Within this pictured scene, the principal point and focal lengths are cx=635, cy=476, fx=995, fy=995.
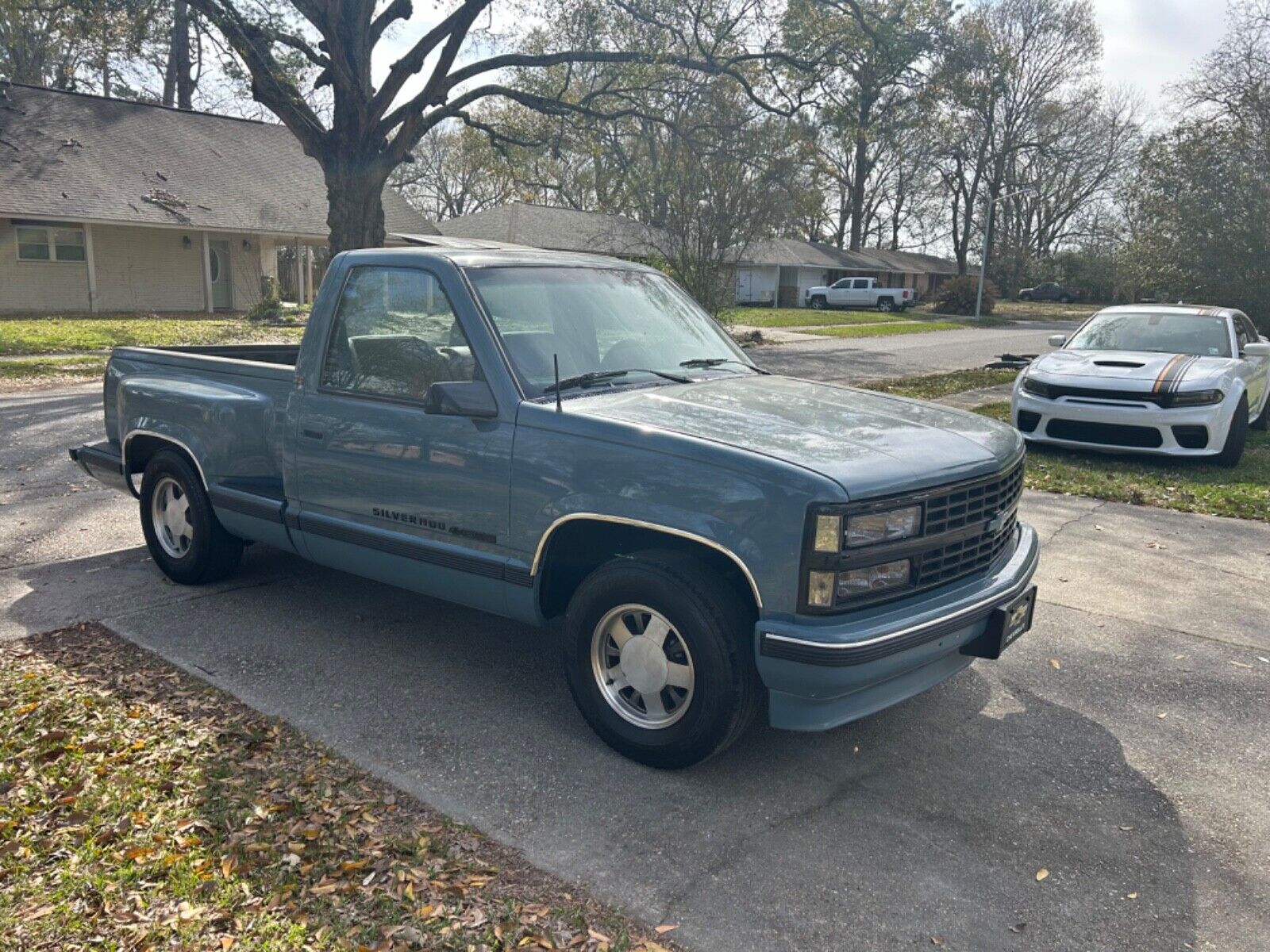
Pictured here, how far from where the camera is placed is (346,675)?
4.58 meters

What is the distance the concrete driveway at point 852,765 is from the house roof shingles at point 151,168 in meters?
24.2

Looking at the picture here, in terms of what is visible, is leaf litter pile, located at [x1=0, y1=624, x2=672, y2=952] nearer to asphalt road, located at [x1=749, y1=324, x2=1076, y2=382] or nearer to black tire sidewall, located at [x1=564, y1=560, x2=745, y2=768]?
black tire sidewall, located at [x1=564, y1=560, x2=745, y2=768]

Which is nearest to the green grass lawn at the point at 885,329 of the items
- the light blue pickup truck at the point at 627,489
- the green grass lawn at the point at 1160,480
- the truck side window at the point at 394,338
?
the green grass lawn at the point at 1160,480

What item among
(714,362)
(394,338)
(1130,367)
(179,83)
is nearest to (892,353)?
(1130,367)

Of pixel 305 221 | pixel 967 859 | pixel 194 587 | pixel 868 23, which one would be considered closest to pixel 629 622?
pixel 967 859

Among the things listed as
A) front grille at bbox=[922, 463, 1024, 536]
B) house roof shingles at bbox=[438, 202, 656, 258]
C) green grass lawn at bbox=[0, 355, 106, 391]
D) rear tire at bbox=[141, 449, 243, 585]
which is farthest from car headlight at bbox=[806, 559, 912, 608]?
house roof shingles at bbox=[438, 202, 656, 258]

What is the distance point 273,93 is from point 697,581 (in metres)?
19.8

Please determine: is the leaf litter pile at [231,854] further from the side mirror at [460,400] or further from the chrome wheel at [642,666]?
the side mirror at [460,400]

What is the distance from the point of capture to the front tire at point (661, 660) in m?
3.48

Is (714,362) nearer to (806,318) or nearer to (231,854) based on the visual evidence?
(231,854)

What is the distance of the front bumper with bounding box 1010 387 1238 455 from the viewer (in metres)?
9.34

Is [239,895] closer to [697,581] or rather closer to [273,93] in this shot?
[697,581]

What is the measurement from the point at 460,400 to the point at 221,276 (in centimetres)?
3023

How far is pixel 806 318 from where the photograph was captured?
41562mm
